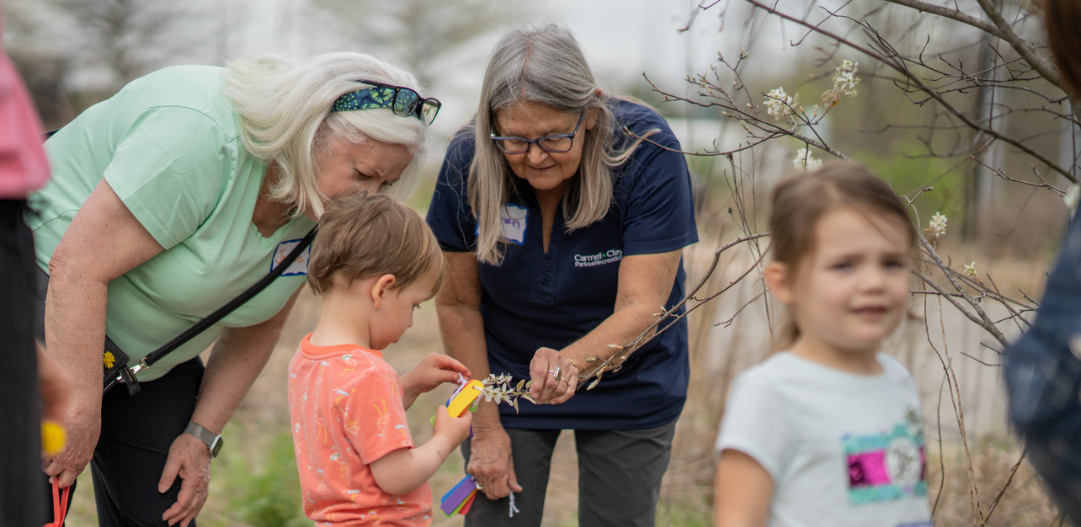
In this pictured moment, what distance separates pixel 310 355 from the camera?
1.63 meters

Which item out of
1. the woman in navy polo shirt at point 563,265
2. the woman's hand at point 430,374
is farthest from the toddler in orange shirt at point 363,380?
the woman in navy polo shirt at point 563,265

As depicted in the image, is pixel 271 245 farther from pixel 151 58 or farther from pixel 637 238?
pixel 151 58

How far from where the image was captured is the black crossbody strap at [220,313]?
6.58 feet

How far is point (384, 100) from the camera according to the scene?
1997 mm

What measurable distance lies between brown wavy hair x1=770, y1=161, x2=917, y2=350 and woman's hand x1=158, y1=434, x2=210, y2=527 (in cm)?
167

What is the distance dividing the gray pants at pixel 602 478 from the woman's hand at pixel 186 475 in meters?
0.74

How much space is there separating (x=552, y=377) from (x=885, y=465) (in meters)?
0.87

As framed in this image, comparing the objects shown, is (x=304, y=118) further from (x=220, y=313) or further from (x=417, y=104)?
(x=220, y=313)

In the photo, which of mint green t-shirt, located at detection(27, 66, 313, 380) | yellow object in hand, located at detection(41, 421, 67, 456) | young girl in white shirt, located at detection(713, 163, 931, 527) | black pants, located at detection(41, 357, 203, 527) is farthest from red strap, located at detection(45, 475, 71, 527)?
young girl in white shirt, located at detection(713, 163, 931, 527)

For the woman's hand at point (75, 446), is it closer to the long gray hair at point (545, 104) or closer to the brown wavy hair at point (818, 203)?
the long gray hair at point (545, 104)

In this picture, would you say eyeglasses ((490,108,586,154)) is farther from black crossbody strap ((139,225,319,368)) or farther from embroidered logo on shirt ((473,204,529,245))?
black crossbody strap ((139,225,319,368))

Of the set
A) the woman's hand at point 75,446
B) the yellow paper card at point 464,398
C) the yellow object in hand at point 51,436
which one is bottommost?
the woman's hand at point 75,446

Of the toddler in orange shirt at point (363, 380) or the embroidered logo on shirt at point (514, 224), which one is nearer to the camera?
the toddler in orange shirt at point (363, 380)

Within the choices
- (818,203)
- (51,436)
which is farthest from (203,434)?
(818,203)
